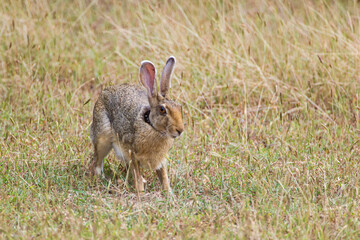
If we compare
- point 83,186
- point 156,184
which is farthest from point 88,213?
point 156,184

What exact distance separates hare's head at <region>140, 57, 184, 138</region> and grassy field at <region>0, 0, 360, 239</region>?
0.57 metres

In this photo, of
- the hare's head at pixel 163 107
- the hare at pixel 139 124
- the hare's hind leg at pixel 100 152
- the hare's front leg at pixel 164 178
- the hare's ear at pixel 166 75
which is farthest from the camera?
the hare's hind leg at pixel 100 152

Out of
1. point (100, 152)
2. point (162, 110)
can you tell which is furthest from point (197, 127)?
point (162, 110)

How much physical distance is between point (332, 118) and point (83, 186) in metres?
2.91

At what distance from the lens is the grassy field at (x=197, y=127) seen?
14.1 ft

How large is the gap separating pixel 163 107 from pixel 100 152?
3.18 ft

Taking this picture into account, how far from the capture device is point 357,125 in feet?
20.5

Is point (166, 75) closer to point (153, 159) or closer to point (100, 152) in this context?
point (153, 159)

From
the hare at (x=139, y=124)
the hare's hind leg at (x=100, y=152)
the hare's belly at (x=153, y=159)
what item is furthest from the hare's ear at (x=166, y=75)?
the hare's hind leg at (x=100, y=152)

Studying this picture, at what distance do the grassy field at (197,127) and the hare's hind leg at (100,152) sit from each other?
12 cm

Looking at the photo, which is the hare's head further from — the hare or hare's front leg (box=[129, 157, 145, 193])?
hare's front leg (box=[129, 157, 145, 193])

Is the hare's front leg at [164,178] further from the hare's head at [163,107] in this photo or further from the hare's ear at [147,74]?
the hare's ear at [147,74]

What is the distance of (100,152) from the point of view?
547cm

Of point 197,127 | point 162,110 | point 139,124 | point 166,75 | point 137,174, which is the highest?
point 166,75
